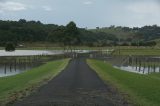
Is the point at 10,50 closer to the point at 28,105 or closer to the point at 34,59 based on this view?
the point at 34,59

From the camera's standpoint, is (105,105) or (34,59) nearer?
(105,105)

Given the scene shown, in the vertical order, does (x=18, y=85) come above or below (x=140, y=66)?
above

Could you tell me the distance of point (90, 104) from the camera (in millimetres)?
18469

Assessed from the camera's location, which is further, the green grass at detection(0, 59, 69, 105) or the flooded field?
the flooded field

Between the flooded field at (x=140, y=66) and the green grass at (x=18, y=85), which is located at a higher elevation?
the green grass at (x=18, y=85)

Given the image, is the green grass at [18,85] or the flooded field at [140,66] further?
the flooded field at [140,66]

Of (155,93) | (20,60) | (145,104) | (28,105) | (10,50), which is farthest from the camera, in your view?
(10,50)

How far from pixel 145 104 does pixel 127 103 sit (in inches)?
31.8

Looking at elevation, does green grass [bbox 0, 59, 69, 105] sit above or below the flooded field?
above

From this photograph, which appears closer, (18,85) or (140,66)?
(18,85)

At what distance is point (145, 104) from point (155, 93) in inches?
187

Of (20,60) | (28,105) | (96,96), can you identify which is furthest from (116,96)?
(20,60)

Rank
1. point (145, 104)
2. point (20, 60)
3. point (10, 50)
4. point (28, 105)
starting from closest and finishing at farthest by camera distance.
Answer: point (28, 105) → point (145, 104) → point (20, 60) → point (10, 50)

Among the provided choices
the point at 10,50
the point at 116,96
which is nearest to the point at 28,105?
the point at 116,96
